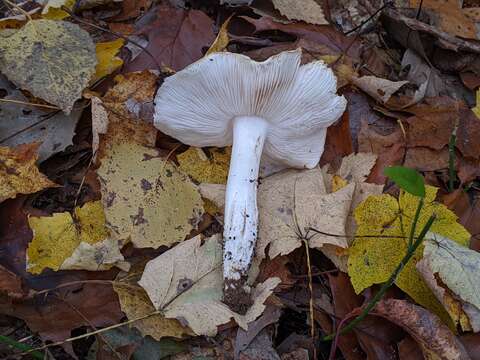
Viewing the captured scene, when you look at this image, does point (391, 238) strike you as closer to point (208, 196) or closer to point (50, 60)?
point (208, 196)

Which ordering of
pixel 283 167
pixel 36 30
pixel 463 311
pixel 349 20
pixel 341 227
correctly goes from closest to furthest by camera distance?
pixel 463 311
pixel 341 227
pixel 36 30
pixel 283 167
pixel 349 20

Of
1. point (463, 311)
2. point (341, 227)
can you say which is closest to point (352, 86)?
point (341, 227)

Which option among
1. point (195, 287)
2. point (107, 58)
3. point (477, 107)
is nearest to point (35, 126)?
point (107, 58)

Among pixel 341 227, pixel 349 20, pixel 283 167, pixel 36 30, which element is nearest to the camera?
pixel 341 227

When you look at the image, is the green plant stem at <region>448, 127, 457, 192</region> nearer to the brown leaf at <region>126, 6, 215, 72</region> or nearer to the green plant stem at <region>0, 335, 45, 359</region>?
the brown leaf at <region>126, 6, 215, 72</region>

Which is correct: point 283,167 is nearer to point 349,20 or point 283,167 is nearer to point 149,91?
point 149,91

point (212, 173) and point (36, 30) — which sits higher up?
point (36, 30)

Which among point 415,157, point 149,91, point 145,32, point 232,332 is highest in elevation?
point 145,32

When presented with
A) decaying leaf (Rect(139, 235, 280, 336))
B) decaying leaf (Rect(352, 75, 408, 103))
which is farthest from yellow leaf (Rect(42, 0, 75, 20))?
decaying leaf (Rect(352, 75, 408, 103))
